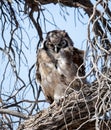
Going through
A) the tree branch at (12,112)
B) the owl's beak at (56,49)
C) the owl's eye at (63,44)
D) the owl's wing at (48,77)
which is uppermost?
the owl's eye at (63,44)

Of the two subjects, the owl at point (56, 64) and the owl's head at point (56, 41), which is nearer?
the owl at point (56, 64)

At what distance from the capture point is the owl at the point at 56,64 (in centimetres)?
480

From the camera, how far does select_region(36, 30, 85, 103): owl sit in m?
4.80

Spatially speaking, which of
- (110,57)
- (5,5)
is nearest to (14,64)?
(5,5)

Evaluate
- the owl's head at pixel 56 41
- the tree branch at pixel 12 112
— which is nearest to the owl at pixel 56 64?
the owl's head at pixel 56 41

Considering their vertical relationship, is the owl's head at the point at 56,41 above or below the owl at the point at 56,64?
above

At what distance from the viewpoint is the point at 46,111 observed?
4195 mm

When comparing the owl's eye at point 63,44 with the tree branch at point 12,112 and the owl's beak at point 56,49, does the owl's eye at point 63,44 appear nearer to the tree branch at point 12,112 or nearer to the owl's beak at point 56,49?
the owl's beak at point 56,49

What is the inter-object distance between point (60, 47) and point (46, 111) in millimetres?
945

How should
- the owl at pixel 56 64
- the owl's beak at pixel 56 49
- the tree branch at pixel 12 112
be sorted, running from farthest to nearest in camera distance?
the owl's beak at pixel 56 49, the owl at pixel 56 64, the tree branch at pixel 12 112

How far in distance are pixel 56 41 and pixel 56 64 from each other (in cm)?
31

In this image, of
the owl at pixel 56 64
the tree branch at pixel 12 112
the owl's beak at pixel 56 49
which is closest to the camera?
the tree branch at pixel 12 112

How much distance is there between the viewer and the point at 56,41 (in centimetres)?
505

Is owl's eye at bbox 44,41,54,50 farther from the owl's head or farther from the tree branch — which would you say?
the tree branch
